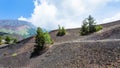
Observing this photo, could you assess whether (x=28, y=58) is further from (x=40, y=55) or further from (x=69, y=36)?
(x=69, y=36)

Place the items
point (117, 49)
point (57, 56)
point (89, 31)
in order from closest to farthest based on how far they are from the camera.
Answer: point (117, 49) → point (57, 56) → point (89, 31)

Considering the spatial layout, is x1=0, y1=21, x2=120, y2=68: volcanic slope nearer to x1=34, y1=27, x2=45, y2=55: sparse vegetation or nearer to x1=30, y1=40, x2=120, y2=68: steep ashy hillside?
x1=30, y1=40, x2=120, y2=68: steep ashy hillside

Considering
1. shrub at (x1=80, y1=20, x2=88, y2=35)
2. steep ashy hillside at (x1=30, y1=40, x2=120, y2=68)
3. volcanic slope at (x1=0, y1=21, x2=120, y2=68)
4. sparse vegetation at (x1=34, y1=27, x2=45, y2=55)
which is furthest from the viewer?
shrub at (x1=80, y1=20, x2=88, y2=35)

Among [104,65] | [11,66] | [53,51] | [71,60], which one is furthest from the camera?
[11,66]

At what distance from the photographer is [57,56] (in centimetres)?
4022

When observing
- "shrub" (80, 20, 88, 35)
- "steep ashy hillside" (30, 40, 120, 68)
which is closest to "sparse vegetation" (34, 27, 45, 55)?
"steep ashy hillside" (30, 40, 120, 68)

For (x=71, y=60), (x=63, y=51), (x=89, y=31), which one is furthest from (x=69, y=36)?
(x=71, y=60)

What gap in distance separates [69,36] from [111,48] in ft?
115

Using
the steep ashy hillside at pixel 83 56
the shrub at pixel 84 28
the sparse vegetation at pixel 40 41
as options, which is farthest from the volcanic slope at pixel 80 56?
the shrub at pixel 84 28

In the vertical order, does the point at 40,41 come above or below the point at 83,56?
→ above

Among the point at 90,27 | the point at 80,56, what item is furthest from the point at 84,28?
the point at 80,56

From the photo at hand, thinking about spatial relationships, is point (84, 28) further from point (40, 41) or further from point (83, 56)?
point (83, 56)

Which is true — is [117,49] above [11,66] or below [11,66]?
above

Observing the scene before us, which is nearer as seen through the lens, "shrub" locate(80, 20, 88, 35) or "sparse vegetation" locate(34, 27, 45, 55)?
"sparse vegetation" locate(34, 27, 45, 55)
